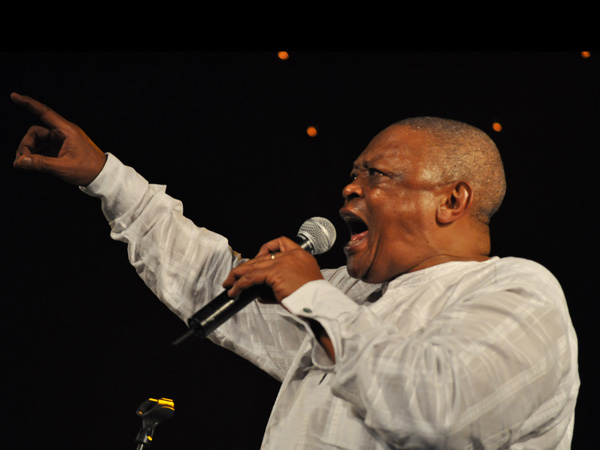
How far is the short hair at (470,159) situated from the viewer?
176 cm

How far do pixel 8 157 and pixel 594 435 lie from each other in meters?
2.35

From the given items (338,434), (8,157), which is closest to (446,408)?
(338,434)

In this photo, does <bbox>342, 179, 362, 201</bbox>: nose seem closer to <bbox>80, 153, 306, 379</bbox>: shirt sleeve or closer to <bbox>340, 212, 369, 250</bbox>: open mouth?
<bbox>340, 212, 369, 250</bbox>: open mouth

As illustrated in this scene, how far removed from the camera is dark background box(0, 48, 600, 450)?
2.38 metres

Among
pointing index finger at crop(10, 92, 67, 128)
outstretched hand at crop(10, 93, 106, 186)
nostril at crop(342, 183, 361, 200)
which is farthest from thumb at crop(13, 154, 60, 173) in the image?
nostril at crop(342, 183, 361, 200)

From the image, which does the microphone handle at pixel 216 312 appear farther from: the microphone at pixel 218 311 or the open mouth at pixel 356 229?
the open mouth at pixel 356 229

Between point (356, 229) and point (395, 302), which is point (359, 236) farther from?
point (395, 302)

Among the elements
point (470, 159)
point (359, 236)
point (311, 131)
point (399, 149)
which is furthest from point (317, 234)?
point (311, 131)

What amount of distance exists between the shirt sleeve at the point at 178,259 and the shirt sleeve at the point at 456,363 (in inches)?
26.8

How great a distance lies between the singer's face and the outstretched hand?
29.3 inches

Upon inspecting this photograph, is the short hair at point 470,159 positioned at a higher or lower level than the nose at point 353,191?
higher

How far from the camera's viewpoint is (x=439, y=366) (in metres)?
1.17

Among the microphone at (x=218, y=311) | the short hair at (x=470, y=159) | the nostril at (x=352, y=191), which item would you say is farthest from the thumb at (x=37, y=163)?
the short hair at (x=470, y=159)

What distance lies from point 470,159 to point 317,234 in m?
0.49
